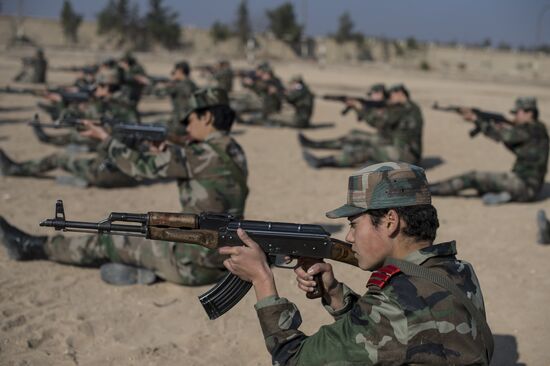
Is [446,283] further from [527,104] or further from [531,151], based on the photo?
[527,104]

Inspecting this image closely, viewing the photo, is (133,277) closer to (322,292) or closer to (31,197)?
(322,292)

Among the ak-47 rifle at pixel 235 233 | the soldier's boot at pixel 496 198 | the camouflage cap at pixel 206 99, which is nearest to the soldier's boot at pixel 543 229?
the soldier's boot at pixel 496 198

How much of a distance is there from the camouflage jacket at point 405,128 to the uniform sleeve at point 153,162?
6122mm

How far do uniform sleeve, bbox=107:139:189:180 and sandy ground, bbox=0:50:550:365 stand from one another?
1.03 metres

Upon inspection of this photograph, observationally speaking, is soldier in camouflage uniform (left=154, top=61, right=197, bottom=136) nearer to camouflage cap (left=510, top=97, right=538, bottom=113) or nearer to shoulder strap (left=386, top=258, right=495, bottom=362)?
camouflage cap (left=510, top=97, right=538, bottom=113)

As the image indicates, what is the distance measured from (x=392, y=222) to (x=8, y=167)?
784 cm

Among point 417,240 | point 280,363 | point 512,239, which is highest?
point 417,240

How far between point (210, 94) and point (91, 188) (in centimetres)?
424

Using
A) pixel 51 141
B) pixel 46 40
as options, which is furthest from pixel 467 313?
pixel 46 40

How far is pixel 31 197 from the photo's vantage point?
26.6ft

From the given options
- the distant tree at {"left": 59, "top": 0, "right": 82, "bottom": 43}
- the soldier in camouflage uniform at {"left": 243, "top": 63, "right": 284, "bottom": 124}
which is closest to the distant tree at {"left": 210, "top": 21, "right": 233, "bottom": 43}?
the distant tree at {"left": 59, "top": 0, "right": 82, "bottom": 43}

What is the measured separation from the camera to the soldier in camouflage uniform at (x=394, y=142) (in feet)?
34.6

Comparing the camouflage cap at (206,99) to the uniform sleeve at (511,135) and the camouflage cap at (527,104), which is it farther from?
the camouflage cap at (527,104)

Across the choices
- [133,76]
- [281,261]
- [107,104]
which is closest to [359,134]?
[107,104]
